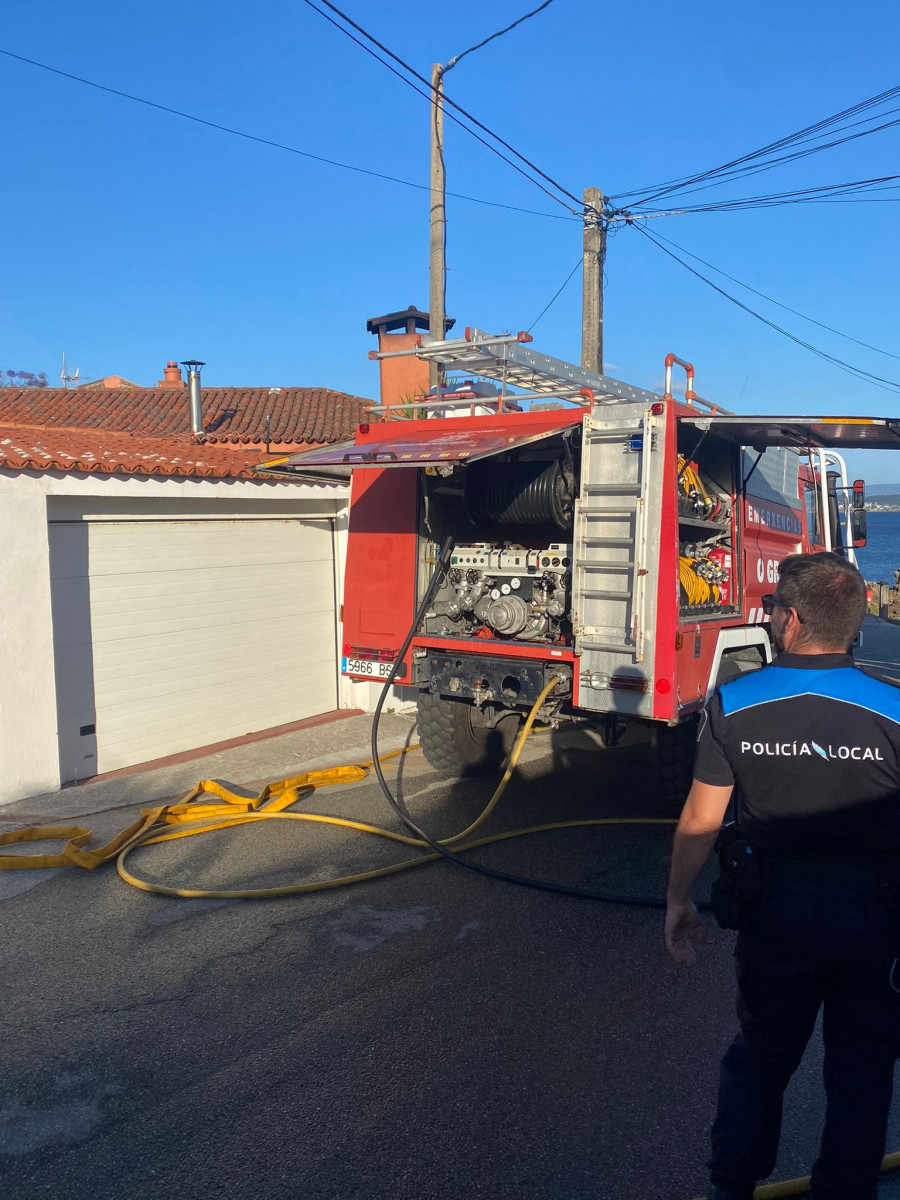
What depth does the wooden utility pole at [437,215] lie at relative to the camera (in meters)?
11.9

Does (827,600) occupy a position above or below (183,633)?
above

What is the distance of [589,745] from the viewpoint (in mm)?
8656

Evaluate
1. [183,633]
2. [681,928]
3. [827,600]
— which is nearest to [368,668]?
[183,633]

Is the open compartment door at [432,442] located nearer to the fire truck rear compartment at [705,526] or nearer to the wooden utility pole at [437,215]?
the fire truck rear compartment at [705,526]

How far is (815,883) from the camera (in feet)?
7.70

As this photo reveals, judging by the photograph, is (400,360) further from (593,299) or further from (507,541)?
(507,541)

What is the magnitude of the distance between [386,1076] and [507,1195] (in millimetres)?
755

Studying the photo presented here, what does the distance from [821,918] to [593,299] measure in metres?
12.1

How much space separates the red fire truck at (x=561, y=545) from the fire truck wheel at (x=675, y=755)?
1 centimetres

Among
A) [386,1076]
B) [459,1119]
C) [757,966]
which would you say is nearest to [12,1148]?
[386,1076]

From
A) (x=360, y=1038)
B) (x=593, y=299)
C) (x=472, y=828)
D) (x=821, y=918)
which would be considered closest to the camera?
(x=821, y=918)

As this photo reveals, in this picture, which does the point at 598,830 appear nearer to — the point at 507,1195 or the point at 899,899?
the point at 507,1195

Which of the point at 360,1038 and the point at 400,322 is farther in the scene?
the point at 400,322

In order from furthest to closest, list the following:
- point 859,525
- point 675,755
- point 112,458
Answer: point 859,525
point 112,458
point 675,755
